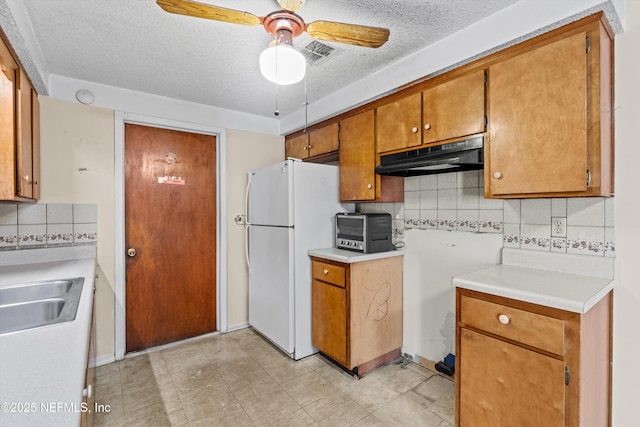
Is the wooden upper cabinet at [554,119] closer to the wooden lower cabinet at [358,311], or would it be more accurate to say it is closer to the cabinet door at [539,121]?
the cabinet door at [539,121]

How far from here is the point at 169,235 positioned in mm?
2945

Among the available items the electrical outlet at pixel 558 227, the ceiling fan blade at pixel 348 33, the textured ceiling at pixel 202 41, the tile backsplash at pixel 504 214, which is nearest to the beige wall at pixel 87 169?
the textured ceiling at pixel 202 41

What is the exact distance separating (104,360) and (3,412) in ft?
8.01

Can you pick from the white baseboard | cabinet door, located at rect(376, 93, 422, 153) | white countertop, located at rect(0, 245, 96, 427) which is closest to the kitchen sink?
white countertop, located at rect(0, 245, 96, 427)

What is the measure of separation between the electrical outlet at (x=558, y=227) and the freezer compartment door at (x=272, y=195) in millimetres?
1759

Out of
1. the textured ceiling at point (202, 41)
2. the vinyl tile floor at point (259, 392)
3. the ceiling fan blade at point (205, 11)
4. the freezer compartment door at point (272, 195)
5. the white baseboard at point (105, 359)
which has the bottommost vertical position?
the vinyl tile floor at point (259, 392)

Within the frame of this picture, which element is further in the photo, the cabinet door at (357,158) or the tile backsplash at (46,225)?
the cabinet door at (357,158)

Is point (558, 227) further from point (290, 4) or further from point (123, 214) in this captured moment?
point (123, 214)

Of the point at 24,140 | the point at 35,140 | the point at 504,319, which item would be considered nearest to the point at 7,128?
the point at 24,140

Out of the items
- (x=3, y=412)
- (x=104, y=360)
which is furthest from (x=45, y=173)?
(x=3, y=412)

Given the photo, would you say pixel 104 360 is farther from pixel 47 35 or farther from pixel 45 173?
pixel 47 35

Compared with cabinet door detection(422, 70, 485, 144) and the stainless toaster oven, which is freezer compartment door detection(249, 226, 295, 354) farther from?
cabinet door detection(422, 70, 485, 144)

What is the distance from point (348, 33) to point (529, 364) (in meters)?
1.69

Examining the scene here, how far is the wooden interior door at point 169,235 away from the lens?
2.79 meters
